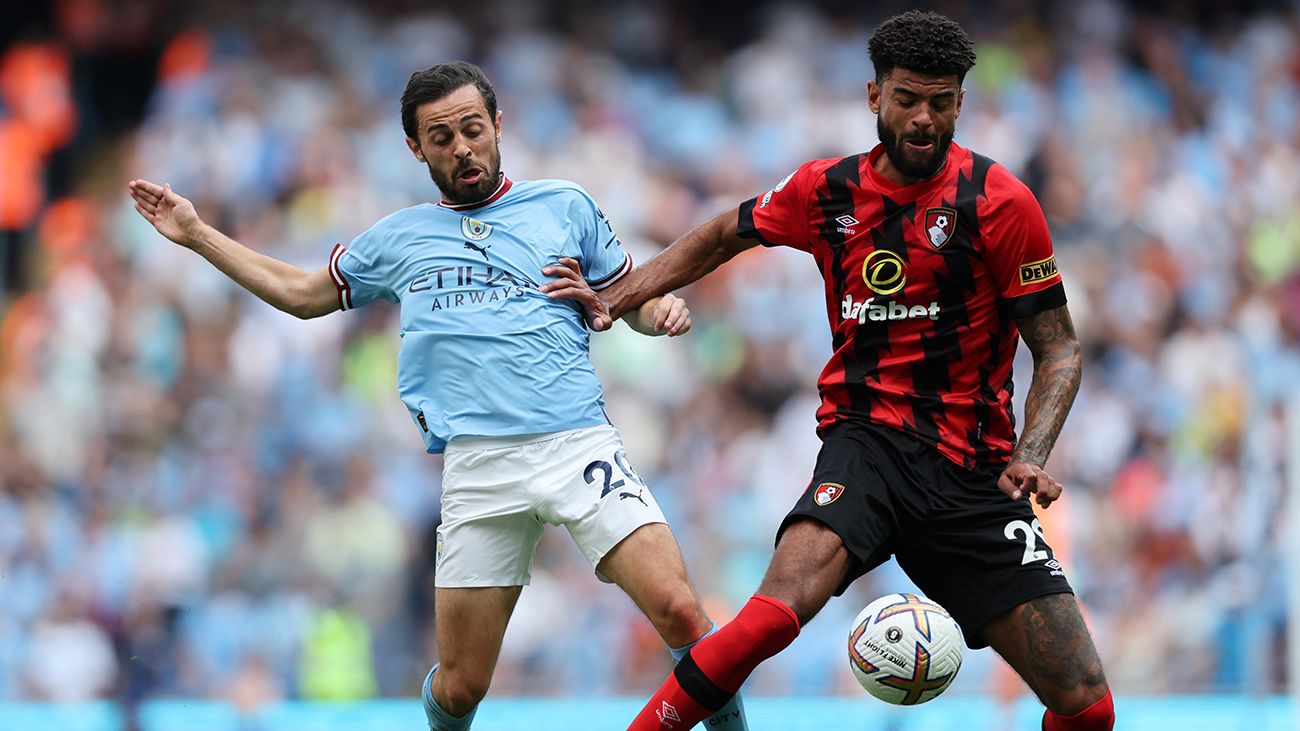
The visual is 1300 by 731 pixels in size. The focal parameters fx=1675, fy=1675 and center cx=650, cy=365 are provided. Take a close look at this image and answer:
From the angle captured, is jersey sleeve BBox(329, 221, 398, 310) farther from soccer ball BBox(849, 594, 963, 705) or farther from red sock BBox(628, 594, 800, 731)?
soccer ball BBox(849, 594, 963, 705)

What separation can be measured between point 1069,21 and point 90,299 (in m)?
8.65

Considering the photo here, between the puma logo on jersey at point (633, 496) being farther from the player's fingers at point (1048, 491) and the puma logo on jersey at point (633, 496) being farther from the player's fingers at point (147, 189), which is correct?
the player's fingers at point (147, 189)

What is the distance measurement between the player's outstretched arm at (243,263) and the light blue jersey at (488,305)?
0.33 feet

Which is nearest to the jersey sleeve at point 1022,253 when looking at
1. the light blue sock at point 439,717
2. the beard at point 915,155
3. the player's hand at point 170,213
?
the beard at point 915,155

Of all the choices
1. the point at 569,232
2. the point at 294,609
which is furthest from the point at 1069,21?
the point at 569,232

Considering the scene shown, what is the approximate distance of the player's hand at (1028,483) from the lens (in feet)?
17.5

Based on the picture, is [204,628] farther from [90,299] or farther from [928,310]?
[928,310]

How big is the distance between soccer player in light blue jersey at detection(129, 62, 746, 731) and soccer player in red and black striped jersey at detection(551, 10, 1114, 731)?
0.67 meters

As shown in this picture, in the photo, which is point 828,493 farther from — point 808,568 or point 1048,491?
point 1048,491

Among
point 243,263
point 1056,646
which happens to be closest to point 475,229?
point 243,263

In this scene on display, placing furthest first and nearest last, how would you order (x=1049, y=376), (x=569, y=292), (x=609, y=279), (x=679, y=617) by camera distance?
(x=609, y=279)
(x=569, y=292)
(x=679, y=617)
(x=1049, y=376)

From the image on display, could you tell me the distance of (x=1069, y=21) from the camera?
14820mm

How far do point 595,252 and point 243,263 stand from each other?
1381 mm

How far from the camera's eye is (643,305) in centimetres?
636
